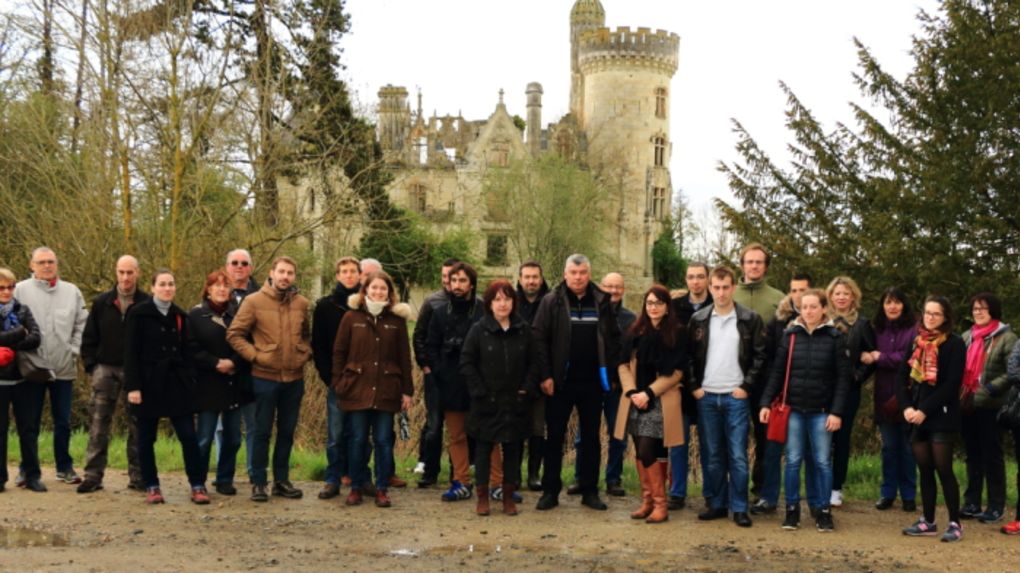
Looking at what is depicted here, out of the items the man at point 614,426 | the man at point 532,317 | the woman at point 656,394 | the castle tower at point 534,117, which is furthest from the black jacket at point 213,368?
the castle tower at point 534,117

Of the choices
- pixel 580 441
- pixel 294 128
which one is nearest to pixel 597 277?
pixel 294 128

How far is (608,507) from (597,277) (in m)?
39.1

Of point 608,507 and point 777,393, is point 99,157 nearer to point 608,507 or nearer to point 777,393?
point 608,507

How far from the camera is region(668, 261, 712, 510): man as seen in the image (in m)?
8.16

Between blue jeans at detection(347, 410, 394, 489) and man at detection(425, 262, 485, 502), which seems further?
man at detection(425, 262, 485, 502)

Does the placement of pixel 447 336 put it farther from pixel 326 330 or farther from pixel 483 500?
pixel 483 500

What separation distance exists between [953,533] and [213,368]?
5356 millimetres

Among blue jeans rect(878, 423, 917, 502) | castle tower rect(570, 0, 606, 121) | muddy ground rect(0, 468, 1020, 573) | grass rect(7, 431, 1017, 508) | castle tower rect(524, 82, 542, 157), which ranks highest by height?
castle tower rect(570, 0, 606, 121)

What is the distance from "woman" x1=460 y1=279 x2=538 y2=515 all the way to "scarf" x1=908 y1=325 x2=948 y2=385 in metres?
2.65

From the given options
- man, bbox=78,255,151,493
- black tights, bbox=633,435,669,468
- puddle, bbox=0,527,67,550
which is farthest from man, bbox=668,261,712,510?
puddle, bbox=0,527,67,550

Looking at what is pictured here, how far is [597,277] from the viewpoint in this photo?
47.3 metres

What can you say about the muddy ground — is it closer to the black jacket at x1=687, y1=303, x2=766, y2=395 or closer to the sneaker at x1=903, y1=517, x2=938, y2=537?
the sneaker at x1=903, y1=517, x2=938, y2=537

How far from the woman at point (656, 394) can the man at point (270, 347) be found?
8.46ft

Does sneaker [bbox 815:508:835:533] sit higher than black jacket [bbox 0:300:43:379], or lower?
lower
